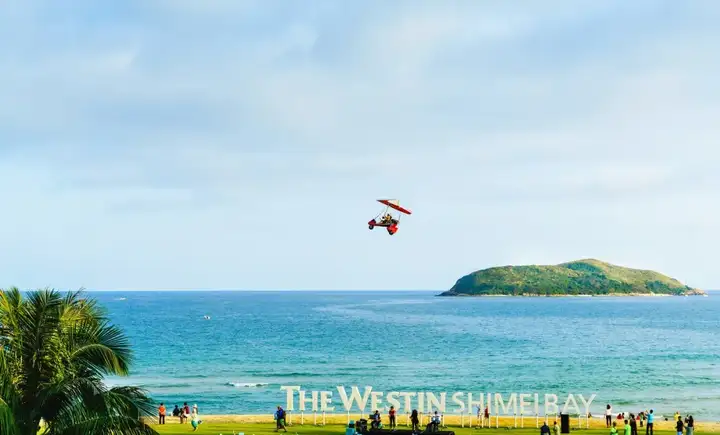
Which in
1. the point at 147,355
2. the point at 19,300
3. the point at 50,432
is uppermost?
the point at 19,300

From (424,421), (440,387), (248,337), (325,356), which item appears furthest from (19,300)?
(248,337)

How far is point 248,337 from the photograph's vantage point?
5620 inches

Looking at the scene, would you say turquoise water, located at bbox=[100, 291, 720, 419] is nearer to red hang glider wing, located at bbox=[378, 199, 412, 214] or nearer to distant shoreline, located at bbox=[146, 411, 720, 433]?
distant shoreline, located at bbox=[146, 411, 720, 433]

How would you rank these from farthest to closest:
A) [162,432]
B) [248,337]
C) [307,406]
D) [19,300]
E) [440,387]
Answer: [248,337], [440,387], [307,406], [162,432], [19,300]

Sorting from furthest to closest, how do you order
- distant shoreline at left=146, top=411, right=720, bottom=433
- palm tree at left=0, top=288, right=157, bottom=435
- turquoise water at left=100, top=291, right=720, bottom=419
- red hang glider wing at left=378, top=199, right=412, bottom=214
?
turquoise water at left=100, top=291, right=720, bottom=419 < distant shoreline at left=146, top=411, right=720, bottom=433 < red hang glider wing at left=378, top=199, right=412, bottom=214 < palm tree at left=0, top=288, right=157, bottom=435

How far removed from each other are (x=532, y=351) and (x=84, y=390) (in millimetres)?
107675

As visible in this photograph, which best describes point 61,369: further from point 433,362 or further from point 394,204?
point 433,362

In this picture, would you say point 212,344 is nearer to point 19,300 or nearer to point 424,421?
point 424,421

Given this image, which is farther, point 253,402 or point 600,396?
point 600,396

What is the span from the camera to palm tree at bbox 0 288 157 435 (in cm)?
1548

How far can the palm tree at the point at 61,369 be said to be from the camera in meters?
15.5

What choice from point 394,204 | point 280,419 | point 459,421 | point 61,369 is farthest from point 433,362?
point 61,369

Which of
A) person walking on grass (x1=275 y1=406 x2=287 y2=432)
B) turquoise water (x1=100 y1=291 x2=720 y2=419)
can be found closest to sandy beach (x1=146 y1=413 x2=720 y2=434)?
person walking on grass (x1=275 y1=406 x2=287 y2=432)

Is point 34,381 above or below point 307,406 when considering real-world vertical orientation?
above
